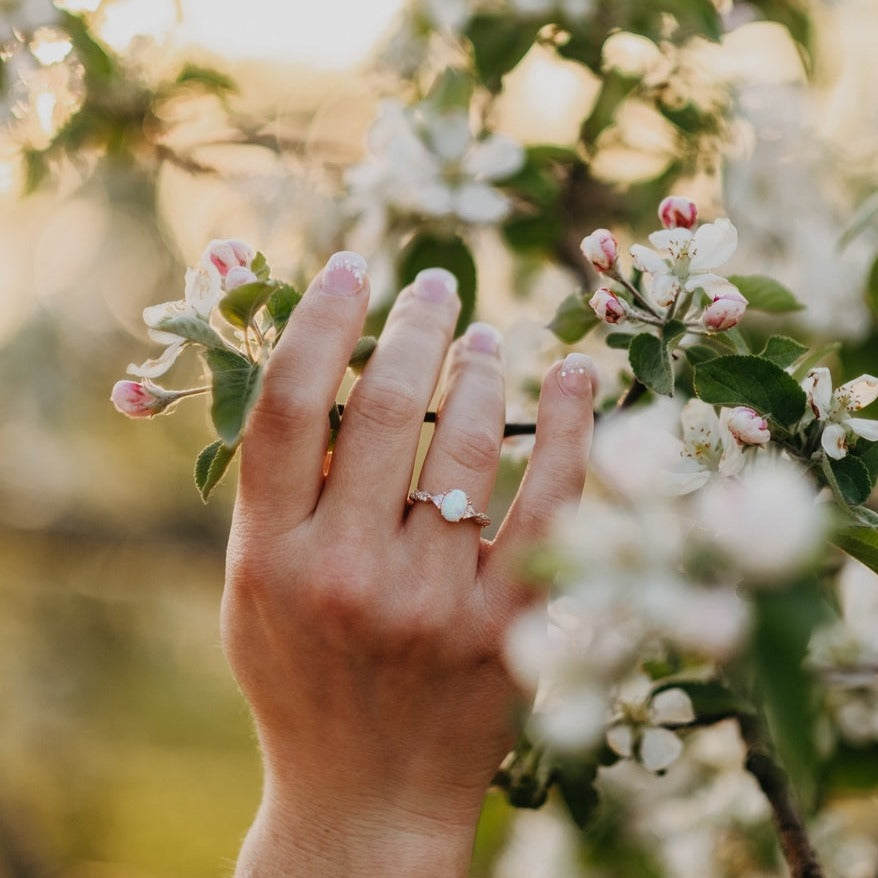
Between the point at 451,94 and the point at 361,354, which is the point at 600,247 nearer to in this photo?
the point at 361,354

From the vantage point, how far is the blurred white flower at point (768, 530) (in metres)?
0.45

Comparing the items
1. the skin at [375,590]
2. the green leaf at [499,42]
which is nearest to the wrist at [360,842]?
the skin at [375,590]

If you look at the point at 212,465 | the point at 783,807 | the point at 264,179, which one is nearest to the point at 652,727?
the point at 783,807

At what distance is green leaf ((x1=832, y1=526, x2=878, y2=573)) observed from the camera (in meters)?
0.63

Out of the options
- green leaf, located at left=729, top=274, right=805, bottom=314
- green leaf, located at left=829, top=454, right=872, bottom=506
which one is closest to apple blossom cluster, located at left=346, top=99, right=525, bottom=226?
green leaf, located at left=729, top=274, right=805, bottom=314

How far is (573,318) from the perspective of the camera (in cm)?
89

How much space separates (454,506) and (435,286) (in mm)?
249

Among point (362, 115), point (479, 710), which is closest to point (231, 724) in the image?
point (362, 115)

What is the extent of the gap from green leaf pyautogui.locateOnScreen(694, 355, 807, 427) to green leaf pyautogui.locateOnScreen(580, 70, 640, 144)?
698 mm

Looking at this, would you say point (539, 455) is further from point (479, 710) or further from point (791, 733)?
point (791, 733)

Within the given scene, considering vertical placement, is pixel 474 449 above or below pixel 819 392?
below

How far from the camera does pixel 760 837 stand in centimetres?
137

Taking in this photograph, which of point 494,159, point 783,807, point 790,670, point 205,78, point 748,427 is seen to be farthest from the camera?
point 205,78

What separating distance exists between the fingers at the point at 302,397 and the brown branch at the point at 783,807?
1.61ft
